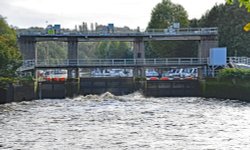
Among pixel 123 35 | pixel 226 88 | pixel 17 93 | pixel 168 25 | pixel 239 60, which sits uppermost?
Result: pixel 168 25

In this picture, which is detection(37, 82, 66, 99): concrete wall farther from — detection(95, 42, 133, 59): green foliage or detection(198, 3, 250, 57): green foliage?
detection(95, 42, 133, 59): green foliage

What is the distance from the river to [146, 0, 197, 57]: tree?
178ft

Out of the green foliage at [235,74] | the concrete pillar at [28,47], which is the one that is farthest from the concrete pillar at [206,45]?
the concrete pillar at [28,47]

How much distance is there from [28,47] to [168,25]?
1640 inches

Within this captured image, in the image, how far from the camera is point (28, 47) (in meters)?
82.1

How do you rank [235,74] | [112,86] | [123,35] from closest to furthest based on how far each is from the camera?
[235,74], [112,86], [123,35]

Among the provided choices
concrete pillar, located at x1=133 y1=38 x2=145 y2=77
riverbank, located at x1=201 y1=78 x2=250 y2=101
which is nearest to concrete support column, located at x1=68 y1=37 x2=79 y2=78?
concrete pillar, located at x1=133 y1=38 x2=145 y2=77

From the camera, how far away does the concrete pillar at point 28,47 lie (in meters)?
81.7

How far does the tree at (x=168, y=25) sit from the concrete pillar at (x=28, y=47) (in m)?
34.9

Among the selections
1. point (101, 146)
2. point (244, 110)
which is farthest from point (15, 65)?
point (101, 146)

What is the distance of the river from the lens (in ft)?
95.6

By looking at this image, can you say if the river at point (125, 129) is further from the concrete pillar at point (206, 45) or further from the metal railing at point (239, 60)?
the concrete pillar at point (206, 45)

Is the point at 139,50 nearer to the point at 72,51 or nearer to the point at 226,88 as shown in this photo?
the point at 72,51

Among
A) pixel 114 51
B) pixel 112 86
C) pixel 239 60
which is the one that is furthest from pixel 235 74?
pixel 114 51
